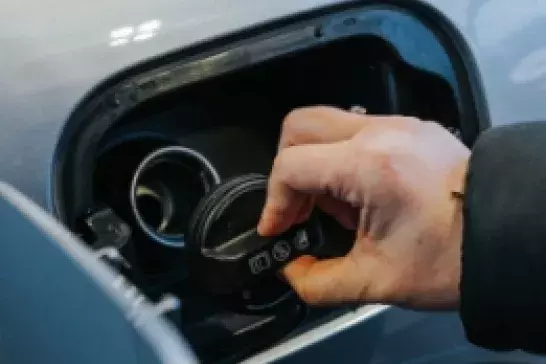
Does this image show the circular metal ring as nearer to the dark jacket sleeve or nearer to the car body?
the car body

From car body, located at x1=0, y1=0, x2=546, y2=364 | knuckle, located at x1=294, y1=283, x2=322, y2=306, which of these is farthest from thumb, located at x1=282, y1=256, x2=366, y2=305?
car body, located at x1=0, y1=0, x2=546, y2=364

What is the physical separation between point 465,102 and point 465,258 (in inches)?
12.1

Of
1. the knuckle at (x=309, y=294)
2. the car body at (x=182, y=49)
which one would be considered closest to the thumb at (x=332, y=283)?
the knuckle at (x=309, y=294)

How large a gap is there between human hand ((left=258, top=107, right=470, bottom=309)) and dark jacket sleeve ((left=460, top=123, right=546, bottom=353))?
0.03m

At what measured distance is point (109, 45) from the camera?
0.67 meters

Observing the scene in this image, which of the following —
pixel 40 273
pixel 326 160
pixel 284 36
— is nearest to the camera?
pixel 40 273

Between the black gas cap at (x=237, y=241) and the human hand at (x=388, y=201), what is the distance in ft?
0.12

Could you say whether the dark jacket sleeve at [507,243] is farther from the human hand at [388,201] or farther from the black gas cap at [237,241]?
the black gas cap at [237,241]

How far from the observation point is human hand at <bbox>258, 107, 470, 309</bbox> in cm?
61

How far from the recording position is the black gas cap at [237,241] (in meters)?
0.70

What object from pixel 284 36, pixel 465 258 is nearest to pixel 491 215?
pixel 465 258

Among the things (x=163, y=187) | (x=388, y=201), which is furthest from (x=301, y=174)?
(x=163, y=187)

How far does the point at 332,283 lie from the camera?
643mm

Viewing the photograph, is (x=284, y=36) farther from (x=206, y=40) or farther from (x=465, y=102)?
(x=465, y=102)
